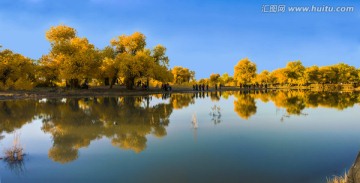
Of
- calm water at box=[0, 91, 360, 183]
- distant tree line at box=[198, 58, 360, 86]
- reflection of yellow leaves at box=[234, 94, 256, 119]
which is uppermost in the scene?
distant tree line at box=[198, 58, 360, 86]

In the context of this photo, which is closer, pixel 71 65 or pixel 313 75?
pixel 71 65

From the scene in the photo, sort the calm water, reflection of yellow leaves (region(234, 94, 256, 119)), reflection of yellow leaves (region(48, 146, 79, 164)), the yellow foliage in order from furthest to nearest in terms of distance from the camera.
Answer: the yellow foliage → reflection of yellow leaves (region(234, 94, 256, 119)) → reflection of yellow leaves (region(48, 146, 79, 164)) → the calm water

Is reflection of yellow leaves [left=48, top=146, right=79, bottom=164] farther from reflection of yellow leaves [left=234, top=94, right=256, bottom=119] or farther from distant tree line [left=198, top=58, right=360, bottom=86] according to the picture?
distant tree line [left=198, top=58, right=360, bottom=86]

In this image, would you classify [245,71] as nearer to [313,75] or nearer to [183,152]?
[313,75]

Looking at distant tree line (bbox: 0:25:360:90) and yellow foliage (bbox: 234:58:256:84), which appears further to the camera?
yellow foliage (bbox: 234:58:256:84)

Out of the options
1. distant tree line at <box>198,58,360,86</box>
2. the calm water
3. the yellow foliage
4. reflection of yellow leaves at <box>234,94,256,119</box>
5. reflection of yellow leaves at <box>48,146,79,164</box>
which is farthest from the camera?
distant tree line at <box>198,58,360,86</box>

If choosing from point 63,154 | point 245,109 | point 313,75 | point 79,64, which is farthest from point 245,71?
point 63,154

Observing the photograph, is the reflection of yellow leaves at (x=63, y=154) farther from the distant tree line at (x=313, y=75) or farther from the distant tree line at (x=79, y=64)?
the distant tree line at (x=313, y=75)

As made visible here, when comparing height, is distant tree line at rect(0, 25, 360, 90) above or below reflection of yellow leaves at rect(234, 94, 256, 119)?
above

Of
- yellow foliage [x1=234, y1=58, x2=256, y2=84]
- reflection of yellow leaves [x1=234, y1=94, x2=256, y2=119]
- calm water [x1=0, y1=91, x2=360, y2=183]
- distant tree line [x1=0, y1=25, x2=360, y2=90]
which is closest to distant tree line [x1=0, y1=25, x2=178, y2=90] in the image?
distant tree line [x1=0, y1=25, x2=360, y2=90]

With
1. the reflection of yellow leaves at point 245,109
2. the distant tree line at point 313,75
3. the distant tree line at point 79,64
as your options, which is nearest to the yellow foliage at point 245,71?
the distant tree line at point 313,75

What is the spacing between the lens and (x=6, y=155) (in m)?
11.5

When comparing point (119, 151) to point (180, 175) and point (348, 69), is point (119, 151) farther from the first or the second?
point (348, 69)

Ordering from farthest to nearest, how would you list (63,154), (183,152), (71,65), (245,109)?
(71,65), (245,109), (183,152), (63,154)
